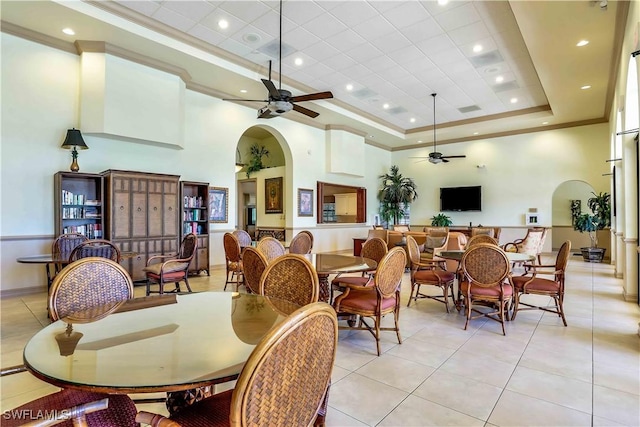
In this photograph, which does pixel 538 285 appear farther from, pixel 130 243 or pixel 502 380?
pixel 130 243

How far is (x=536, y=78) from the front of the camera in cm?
696

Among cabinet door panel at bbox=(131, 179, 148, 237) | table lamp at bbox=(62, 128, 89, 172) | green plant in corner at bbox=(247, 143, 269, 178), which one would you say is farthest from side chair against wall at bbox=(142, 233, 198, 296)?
green plant in corner at bbox=(247, 143, 269, 178)

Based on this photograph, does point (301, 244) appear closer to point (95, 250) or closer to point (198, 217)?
point (95, 250)

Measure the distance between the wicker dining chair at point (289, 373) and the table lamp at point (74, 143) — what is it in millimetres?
5229

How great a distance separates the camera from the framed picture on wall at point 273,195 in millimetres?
9703

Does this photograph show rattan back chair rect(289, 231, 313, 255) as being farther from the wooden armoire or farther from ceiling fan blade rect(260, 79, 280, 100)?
the wooden armoire

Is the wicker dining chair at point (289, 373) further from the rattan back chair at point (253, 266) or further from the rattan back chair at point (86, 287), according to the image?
the rattan back chair at point (253, 266)

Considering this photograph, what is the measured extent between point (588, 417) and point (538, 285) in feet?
6.61

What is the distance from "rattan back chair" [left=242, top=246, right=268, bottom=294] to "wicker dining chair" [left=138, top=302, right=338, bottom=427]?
201 centimetres

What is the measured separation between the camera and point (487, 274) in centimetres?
354

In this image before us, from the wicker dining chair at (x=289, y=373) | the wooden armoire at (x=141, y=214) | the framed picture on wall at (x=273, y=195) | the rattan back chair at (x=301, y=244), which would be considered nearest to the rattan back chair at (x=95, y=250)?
the wooden armoire at (x=141, y=214)

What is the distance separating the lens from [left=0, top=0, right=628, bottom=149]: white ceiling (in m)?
4.53

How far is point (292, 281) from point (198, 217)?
202 inches

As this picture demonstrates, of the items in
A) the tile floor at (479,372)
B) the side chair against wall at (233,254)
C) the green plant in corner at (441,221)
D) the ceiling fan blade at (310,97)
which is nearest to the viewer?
the tile floor at (479,372)
